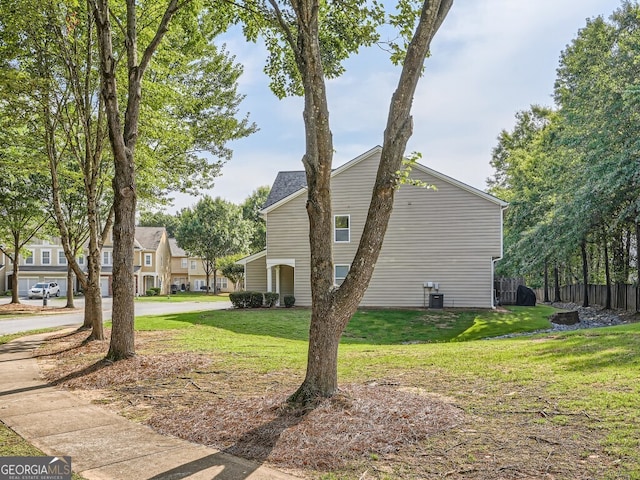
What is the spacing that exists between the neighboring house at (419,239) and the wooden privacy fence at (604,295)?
6.85 meters

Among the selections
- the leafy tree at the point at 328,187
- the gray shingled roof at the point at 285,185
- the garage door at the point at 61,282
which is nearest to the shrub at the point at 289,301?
the gray shingled roof at the point at 285,185

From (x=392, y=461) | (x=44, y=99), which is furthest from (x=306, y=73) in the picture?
(x=44, y=99)

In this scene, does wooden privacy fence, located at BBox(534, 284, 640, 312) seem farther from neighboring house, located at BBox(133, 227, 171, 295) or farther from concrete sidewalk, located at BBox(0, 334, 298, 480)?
neighboring house, located at BBox(133, 227, 171, 295)

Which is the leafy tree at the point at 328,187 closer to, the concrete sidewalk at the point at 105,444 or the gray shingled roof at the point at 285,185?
the concrete sidewalk at the point at 105,444

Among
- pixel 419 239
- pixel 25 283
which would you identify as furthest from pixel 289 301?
pixel 25 283

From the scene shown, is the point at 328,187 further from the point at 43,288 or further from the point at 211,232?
the point at 43,288

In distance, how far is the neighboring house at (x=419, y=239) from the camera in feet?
74.1

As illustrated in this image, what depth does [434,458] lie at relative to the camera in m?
4.18

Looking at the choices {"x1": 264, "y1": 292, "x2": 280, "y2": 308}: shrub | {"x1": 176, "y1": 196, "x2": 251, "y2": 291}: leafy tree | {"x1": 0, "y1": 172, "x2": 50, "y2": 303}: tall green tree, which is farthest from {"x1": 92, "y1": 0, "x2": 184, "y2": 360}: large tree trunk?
{"x1": 176, "y1": 196, "x2": 251, "y2": 291}: leafy tree

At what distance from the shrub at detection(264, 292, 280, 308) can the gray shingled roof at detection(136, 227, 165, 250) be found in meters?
29.7

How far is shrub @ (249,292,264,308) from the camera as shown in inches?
970

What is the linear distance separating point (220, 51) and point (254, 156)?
22.8ft

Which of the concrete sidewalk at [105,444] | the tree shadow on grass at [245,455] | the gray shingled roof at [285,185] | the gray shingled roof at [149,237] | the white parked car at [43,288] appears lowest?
the white parked car at [43,288]

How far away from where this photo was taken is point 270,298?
24828 millimetres
